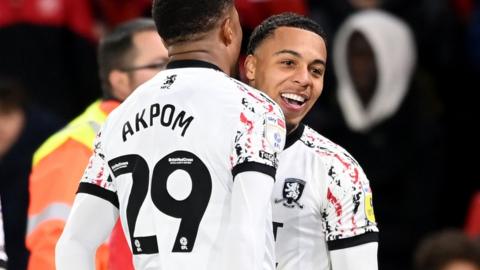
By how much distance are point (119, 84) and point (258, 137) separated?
72.2 inches

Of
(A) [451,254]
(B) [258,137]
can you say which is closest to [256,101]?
(B) [258,137]

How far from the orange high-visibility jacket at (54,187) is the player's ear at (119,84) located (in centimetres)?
20

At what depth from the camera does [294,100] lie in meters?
4.12

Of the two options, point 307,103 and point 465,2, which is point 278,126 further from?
point 465,2

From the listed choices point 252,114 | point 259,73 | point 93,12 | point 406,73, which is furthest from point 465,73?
point 252,114

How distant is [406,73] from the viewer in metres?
7.33

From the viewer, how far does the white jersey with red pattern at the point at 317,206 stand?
3986 mm

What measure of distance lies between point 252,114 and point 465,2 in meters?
4.04

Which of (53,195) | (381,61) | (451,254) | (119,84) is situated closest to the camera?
(53,195)

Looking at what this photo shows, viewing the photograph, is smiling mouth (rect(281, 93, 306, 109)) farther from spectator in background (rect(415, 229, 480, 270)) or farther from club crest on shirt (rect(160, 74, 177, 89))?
spectator in background (rect(415, 229, 480, 270))

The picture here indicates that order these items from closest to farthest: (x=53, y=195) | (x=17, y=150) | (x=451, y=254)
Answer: (x=53, y=195), (x=451, y=254), (x=17, y=150)

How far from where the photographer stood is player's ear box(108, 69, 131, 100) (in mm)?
5387

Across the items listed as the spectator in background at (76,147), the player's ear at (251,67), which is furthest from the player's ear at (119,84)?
the player's ear at (251,67)

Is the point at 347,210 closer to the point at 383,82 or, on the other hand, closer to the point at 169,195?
the point at 169,195
